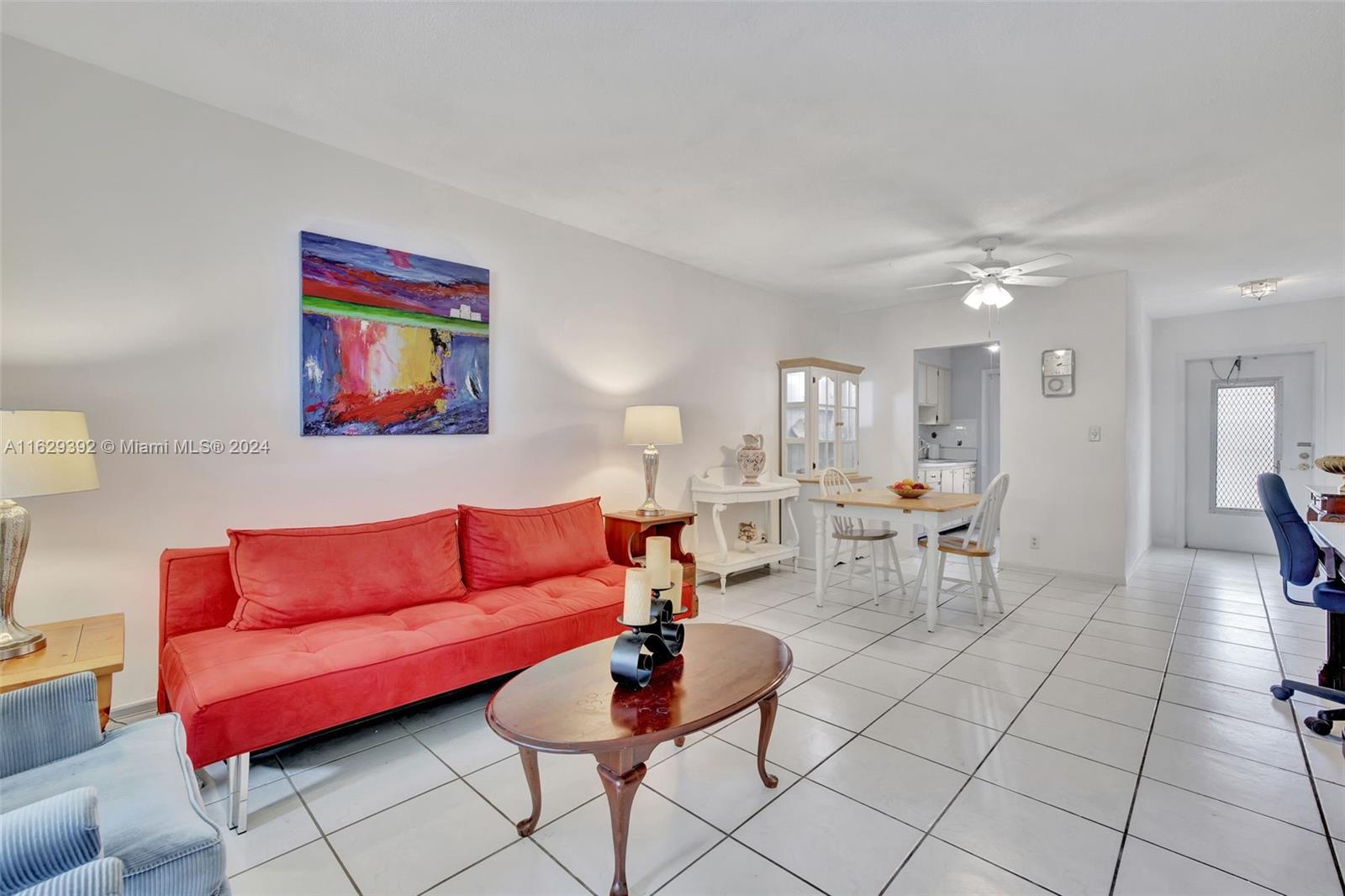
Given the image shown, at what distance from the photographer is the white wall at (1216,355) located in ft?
18.0

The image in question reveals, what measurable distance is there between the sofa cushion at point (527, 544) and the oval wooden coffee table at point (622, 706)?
3.43 ft

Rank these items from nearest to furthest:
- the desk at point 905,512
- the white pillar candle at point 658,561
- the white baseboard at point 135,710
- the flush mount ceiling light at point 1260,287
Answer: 1. the white pillar candle at point 658,561
2. the white baseboard at point 135,710
3. the desk at point 905,512
4. the flush mount ceiling light at point 1260,287

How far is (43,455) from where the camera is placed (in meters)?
1.82

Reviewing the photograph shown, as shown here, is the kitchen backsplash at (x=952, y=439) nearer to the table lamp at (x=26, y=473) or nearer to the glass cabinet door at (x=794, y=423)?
the glass cabinet door at (x=794, y=423)

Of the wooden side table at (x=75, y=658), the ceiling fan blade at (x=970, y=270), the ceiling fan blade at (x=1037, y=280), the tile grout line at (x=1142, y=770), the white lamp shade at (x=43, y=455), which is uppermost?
the ceiling fan blade at (x=970, y=270)

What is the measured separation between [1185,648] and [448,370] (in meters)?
4.30

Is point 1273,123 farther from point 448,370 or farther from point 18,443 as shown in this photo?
point 18,443

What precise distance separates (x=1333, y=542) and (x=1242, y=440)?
4.72 metres

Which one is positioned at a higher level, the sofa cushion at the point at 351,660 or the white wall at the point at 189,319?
the white wall at the point at 189,319

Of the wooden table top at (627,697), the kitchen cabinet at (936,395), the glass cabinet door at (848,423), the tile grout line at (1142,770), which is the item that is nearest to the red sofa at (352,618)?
the wooden table top at (627,697)

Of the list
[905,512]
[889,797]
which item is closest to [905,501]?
[905,512]

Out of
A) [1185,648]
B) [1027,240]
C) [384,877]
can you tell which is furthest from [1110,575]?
[384,877]

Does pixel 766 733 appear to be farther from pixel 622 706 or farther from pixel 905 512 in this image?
pixel 905 512

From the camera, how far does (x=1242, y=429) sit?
6137 millimetres
